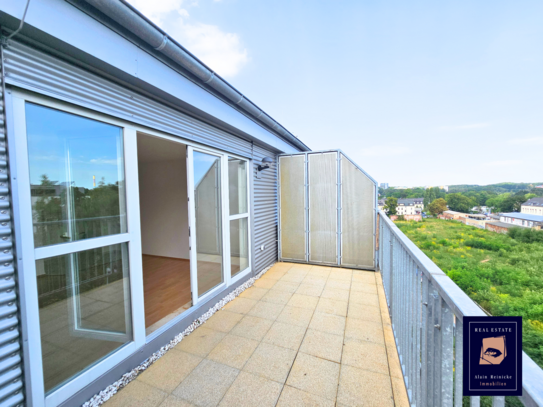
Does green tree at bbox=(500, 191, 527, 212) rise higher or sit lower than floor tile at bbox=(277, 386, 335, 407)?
higher

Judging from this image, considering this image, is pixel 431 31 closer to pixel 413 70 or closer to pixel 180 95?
pixel 413 70

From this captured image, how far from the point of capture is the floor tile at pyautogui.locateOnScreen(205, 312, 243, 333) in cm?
287

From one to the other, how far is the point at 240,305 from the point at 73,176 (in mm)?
2602

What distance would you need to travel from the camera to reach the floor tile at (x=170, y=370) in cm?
204

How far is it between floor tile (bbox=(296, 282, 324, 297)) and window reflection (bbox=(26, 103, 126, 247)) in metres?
2.84

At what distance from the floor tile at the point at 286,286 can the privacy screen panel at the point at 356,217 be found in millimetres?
1501

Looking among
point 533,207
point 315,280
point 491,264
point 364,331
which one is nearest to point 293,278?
point 315,280

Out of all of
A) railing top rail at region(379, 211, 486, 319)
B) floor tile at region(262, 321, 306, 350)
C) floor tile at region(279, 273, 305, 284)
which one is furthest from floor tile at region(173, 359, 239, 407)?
floor tile at region(279, 273, 305, 284)

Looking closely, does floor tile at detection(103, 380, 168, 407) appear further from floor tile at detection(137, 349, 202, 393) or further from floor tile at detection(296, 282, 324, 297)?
floor tile at detection(296, 282, 324, 297)

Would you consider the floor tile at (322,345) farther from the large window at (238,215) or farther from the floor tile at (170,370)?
the large window at (238,215)

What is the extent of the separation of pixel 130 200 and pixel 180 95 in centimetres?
123

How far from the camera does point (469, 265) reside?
6898mm

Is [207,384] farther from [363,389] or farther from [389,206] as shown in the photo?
[389,206]

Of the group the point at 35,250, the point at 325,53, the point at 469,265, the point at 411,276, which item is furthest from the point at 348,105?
the point at 35,250
